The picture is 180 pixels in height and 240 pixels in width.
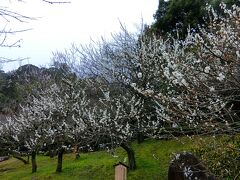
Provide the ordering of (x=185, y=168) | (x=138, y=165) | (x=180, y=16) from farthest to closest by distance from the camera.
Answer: (x=180, y=16)
(x=138, y=165)
(x=185, y=168)

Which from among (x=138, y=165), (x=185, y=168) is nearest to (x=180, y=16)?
(x=138, y=165)

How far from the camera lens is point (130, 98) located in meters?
14.8

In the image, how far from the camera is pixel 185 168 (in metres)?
9.89

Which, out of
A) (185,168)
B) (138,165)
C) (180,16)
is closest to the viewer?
(185,168)

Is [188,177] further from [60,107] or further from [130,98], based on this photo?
[60,107]

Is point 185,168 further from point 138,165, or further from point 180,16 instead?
point 180,16

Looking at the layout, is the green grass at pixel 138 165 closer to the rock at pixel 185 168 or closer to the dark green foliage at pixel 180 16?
the rock at pixel 185 168

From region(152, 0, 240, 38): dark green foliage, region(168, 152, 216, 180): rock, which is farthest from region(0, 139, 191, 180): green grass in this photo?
region(152, 0, 240, 38): dark green foliage

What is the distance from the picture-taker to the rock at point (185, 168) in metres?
9.53

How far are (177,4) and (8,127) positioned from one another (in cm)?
1262

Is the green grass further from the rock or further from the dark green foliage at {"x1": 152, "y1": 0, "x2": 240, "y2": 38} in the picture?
the dark green foliage at {"x1": 152, "y1": 0, "x2": 240, "y2": 38}

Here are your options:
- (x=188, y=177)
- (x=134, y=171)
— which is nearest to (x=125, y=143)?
(x=134, y=171)

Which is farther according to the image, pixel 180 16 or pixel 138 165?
pixel 180 16

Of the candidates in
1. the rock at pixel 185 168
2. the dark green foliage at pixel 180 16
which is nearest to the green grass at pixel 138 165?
the rock at pixel 185 168
